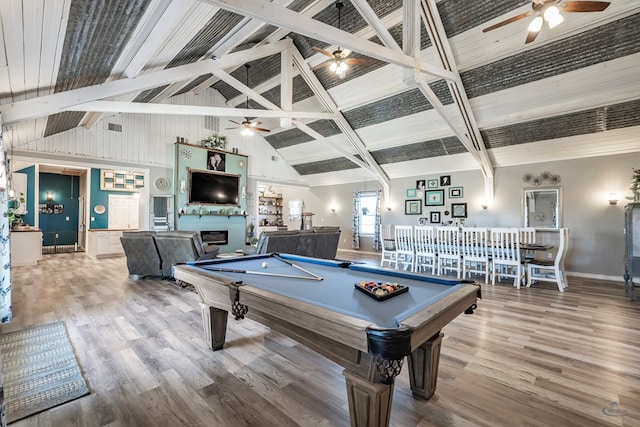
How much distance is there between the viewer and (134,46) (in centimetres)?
315

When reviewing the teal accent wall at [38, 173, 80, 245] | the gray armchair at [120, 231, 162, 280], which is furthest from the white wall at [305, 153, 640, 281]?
the teal accent wall at [38, 173, 80, 245]

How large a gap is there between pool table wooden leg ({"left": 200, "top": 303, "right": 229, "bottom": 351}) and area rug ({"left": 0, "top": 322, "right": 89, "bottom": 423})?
2.81ft

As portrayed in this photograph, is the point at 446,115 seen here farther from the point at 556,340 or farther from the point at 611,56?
the point at 556,340

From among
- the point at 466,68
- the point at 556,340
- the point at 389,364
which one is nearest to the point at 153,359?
the point at 389,364

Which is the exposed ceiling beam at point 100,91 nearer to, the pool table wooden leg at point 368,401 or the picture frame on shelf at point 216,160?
the picture frame on shelf at point 216,160

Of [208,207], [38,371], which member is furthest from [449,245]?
[208,207]

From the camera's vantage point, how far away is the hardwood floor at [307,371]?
1.70m

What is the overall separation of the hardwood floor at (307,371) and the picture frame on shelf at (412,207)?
5.11 m

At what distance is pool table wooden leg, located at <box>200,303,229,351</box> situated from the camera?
8.16 feet

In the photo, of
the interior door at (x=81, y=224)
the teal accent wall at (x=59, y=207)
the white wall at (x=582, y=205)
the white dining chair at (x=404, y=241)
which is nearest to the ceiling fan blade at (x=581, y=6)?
the white dining chair at (x=404, y=241)

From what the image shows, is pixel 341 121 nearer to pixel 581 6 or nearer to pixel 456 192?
pixel 456 192

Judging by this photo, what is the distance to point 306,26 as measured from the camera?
3230 millimetres

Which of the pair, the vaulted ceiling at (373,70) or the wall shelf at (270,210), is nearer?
the vaulted ceiling at (373,70)

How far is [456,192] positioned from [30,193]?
40.5ft
